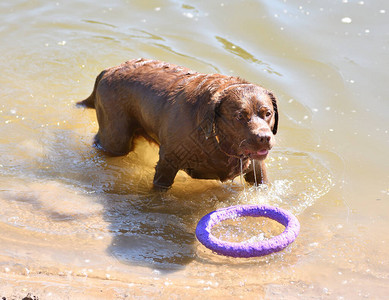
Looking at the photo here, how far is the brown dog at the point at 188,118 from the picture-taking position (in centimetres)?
484

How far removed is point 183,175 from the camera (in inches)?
246

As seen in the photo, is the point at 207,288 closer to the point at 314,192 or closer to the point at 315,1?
the point at 314,192

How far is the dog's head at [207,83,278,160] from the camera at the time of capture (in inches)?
185

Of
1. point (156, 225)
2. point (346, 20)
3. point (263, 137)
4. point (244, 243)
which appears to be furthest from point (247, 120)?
point (346, 20)

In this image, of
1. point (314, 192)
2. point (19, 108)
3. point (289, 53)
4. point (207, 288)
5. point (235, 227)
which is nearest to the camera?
point (207, 288)

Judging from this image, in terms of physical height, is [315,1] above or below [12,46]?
above

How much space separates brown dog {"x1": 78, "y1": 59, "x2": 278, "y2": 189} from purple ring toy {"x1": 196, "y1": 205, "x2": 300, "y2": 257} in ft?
1.33

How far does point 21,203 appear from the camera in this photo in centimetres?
554

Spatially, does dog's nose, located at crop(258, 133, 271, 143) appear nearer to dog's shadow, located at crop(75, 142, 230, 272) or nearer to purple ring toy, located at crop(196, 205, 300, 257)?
purple ring toy, located at crop(196, 205, 300, 257)

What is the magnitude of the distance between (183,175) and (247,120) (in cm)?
163

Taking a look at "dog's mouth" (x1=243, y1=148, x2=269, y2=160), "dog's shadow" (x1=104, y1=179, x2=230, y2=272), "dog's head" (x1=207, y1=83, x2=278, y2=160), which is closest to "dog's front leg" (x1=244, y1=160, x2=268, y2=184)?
"dog's shadow" (x1=104, y1=179, x2=230, y2=272)

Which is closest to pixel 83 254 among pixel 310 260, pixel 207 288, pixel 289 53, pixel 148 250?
pixel 148 250

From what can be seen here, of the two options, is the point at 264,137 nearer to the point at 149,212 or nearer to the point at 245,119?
the point at 245,119

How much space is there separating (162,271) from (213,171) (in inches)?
47.8
